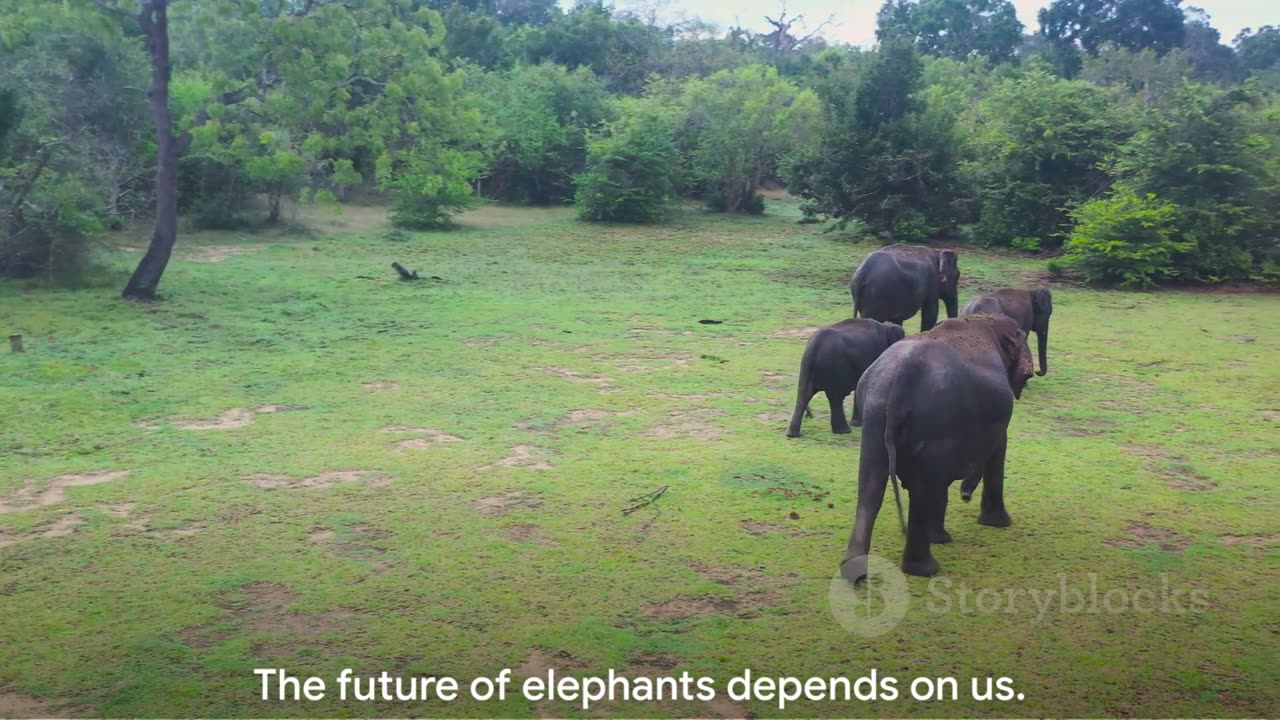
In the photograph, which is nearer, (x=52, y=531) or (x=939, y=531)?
(x=939, y=531)

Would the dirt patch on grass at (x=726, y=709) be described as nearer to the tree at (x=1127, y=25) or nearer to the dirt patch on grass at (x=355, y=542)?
the dirt patch on grass at (x=355, y=542)

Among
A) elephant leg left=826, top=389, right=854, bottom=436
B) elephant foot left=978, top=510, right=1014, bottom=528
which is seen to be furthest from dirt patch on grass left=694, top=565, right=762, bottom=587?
elephant leg left=826, top=389, right=854, bottom=436

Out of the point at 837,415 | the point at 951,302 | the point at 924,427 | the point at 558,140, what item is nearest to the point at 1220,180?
the point at 951,302

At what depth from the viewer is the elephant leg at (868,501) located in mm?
4906

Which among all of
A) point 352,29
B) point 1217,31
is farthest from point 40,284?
point 1217,31

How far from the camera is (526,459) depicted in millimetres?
6891

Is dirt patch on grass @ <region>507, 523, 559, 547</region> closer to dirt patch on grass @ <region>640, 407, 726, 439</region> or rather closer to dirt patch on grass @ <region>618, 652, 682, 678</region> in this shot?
dirt patch on grass @ <region>618, 652, 682, 678</region>

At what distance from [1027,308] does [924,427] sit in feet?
17.1

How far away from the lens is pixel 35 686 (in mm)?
3961

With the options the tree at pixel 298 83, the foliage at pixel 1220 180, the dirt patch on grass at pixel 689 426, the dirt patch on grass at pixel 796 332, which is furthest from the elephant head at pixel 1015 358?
the foliage at pixel 1220 180

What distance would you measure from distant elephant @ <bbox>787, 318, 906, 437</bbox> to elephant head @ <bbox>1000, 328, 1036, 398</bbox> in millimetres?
1701

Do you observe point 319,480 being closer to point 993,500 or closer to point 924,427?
point 924,427

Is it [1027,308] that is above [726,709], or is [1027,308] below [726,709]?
Answer: above

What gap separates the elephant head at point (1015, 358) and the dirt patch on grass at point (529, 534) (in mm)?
2521
